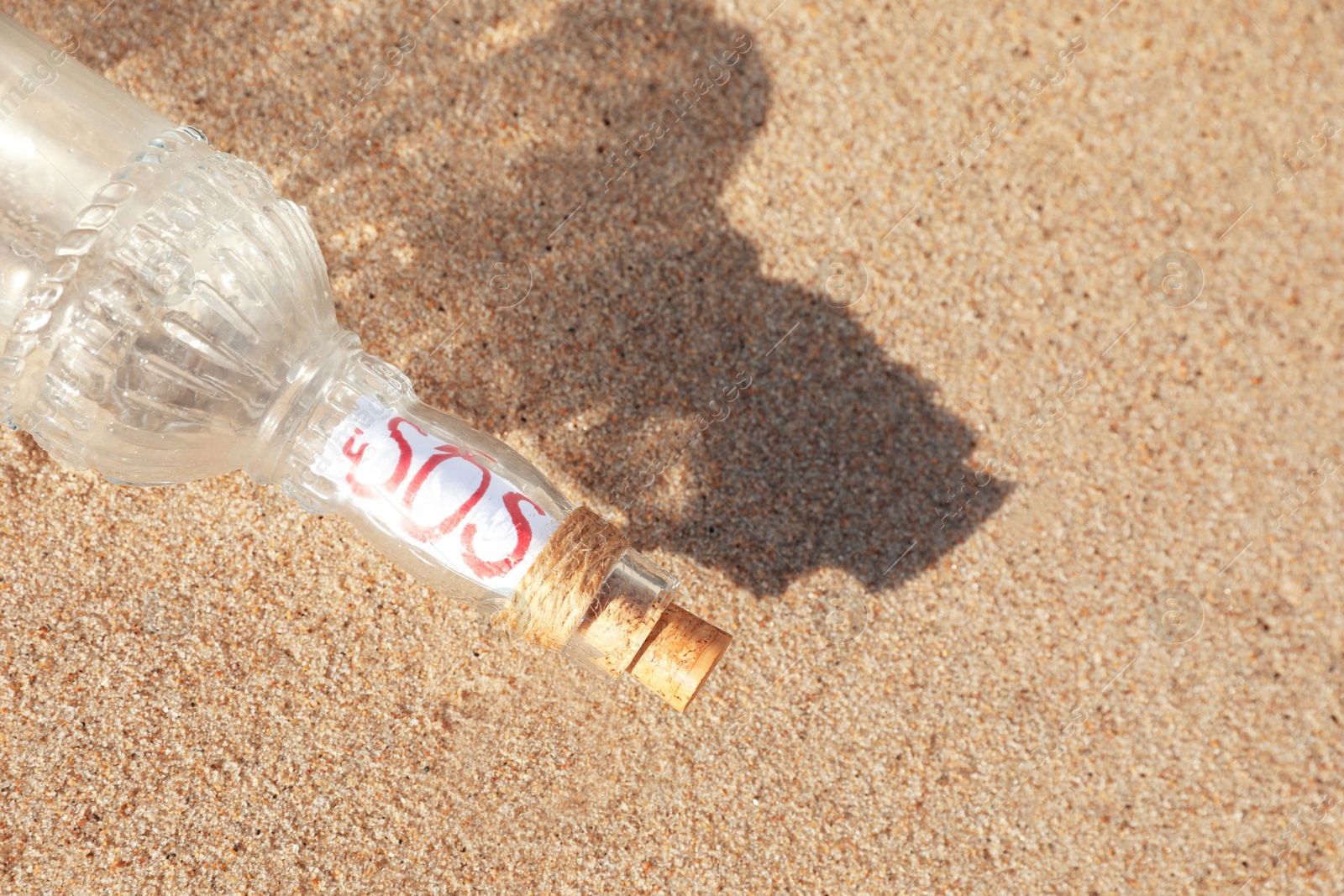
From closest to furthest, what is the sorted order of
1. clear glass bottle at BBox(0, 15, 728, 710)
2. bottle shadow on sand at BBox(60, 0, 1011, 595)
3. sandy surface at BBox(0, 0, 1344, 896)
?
clear glass bottle at BBox(0, 15, 728, 710) < sandy surface at BBox(0, 0, 1344, 896) < bottle shadow on sand at BBox(60, 0, 1011, 595)

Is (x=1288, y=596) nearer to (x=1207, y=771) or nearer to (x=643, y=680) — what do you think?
(x=1207, y=771)

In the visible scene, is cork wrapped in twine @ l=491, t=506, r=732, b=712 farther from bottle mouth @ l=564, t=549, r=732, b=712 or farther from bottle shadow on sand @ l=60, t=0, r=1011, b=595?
bottle shadow on sand @ l=60, t=0, r=1011, b=595

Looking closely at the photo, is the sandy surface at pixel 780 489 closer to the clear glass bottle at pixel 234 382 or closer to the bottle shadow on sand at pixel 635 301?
the bottle shadow on sand at pixel 635 301

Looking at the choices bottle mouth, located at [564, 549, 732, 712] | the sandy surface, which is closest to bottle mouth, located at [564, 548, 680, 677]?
bottle mouth, located at [564, 549, 732, 712]

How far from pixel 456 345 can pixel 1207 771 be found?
177cm

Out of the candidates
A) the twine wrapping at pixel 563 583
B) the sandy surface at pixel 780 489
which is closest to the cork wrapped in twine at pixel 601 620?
the twine wrapping at pixel 563 583

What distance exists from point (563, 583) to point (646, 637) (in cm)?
16

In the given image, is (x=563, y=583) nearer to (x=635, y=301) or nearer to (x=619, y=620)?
(x=619, y=620)

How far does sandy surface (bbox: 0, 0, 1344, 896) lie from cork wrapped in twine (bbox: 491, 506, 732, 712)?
400mm

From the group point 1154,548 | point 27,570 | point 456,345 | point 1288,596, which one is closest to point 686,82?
point 456,345

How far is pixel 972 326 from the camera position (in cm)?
180

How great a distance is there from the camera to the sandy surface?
1.54 metres

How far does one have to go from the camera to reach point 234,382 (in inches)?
47.2

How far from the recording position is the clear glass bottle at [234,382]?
1.12 meters
